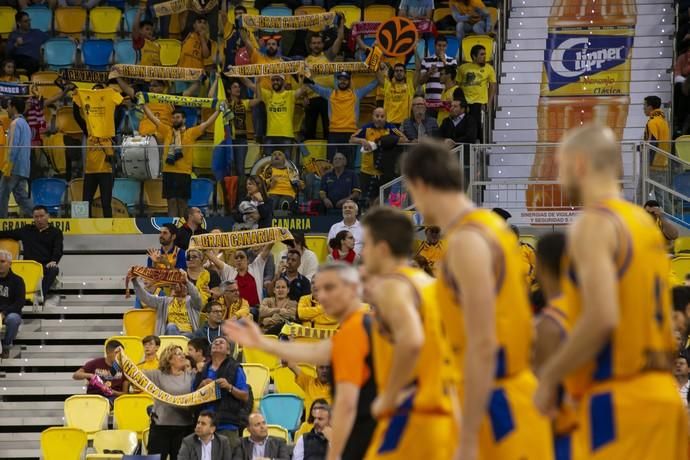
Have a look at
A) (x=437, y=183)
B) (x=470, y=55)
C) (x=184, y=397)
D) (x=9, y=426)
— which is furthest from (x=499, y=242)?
(x=470, y=55)

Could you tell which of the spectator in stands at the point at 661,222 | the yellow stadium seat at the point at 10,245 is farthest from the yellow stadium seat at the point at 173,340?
the spectator in stands at the point at 661,222

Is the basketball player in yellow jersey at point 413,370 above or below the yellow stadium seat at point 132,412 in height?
above

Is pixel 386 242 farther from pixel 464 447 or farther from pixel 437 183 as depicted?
pixel 464 447

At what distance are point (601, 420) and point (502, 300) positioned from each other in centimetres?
59

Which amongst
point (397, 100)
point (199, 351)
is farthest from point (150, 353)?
point (397, 100)

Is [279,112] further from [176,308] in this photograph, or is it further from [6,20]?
[6,20]

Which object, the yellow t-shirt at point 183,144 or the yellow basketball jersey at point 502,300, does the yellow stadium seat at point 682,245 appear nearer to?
the yellow t-shirt at point 183,144

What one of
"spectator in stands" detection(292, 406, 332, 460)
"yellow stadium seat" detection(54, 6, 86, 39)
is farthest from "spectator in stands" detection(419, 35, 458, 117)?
"spectator in stands" detection(292, 406, 332, 460)

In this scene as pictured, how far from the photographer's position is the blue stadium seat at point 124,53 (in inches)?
1016

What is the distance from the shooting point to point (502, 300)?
5785 millimetres

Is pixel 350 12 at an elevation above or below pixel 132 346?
above

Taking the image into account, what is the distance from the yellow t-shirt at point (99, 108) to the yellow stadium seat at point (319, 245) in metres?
3.88

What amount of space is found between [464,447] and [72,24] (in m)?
22.4

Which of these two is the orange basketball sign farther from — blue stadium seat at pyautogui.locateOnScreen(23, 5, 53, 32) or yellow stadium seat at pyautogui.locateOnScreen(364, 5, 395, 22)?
blue stadium seat at pyautogui.locateOnScreen(23, 5, 53, 32)
